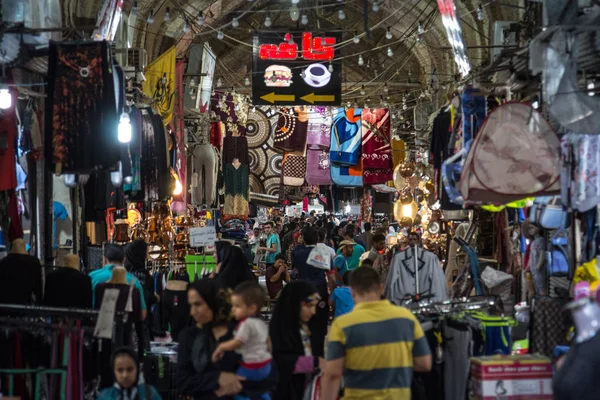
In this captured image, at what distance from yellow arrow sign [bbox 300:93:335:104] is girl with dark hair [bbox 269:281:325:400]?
35.3ft

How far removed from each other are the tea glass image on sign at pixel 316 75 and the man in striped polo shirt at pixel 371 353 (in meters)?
11.8

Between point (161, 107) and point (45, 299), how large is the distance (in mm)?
6651

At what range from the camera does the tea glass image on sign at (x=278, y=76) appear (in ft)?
55.0

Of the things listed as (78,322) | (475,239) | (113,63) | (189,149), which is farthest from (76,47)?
(189,149)

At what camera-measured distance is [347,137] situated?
60.6ft

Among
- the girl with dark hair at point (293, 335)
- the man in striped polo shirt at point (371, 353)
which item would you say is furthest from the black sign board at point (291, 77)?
the man in striped polo shirt at point (371, 353)

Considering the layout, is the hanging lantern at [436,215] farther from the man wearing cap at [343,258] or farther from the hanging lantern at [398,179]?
the man wearing cap at [343,258]

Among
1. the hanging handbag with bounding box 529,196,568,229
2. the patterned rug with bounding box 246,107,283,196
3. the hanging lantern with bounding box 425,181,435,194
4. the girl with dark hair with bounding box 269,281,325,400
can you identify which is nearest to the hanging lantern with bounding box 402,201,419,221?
the hanging lantern with bounding box 425,181,435,194

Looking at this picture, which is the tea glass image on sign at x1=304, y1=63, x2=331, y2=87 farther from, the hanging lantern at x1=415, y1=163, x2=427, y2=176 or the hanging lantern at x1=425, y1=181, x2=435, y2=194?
the hanging lantern at x1=415, y1=163, x2=427, y2=176

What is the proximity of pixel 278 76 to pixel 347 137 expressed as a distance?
2278mm

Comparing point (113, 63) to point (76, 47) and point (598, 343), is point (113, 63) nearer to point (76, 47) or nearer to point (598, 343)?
point (76, 47)

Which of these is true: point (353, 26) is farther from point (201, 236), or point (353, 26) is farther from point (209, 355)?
point (209, 355)

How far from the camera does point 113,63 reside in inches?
346

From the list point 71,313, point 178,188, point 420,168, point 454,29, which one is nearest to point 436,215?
point 420,168
